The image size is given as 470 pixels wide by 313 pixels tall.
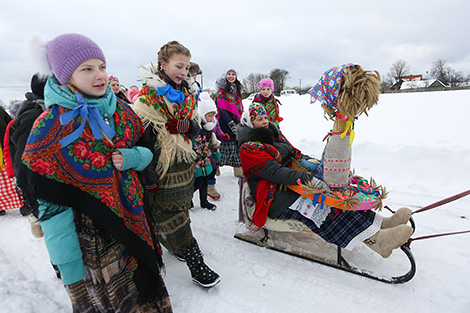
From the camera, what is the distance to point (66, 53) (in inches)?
52.6

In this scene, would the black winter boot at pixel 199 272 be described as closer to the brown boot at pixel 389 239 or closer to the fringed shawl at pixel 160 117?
the fringed shawl at pixel 160 117

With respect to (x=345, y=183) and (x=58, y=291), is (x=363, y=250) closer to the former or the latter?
(x=345, y=183)

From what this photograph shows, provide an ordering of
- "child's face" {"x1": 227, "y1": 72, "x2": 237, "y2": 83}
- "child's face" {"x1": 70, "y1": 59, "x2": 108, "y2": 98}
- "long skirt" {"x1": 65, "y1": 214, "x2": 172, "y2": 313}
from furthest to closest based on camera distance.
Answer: "child's face" {"x1": 227, "y1": 72, "x2": 237, "y2": 83}
"long skirt" {"x1": 65, "y1": 214, "x2": 172, "y2": 313}
"child's face" {"x1": 70, "y1": 59, "x2": 108, "y2": 98}

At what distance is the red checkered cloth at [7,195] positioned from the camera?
338cm

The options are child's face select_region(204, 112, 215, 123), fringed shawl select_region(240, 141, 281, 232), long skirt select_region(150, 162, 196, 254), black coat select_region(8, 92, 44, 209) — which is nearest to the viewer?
black coat select_region(8, 92, 44, 209)

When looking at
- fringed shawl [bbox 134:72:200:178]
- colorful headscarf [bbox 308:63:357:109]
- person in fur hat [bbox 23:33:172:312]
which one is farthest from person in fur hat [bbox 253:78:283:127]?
person in fur hat [bbox 23:33:172:312]

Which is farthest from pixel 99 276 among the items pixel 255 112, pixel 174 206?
pixel 255 112

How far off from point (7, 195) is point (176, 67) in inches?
127

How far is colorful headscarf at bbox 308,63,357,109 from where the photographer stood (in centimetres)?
197

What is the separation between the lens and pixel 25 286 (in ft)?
6.82

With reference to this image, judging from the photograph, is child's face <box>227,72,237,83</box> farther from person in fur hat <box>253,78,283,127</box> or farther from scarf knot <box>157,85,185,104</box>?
scarf knot <box>157,85,185,104</box>

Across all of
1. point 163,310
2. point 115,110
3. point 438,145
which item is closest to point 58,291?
point 163,310

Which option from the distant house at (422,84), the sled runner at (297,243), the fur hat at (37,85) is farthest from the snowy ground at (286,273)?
the distant house at (422,84)

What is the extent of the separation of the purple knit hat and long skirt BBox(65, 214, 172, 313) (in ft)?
2.70
